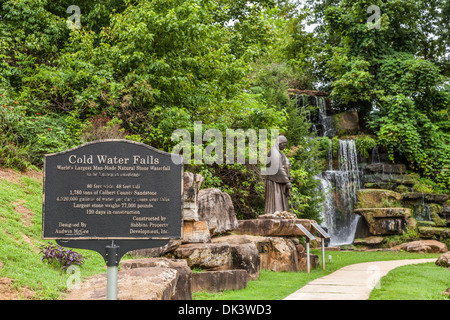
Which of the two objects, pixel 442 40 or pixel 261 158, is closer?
pixel 261 158

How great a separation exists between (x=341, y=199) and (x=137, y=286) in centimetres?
1988

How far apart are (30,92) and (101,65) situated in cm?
246

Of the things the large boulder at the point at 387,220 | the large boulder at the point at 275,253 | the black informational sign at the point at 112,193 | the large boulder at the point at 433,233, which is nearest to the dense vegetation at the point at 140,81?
the large boulder at the point at 275,253

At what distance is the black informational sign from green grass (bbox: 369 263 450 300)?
4.12 meters

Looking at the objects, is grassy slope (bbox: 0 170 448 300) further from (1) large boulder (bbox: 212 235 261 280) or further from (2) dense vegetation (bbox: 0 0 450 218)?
(2) dense vegetation (bbox: 0 0 450 218)

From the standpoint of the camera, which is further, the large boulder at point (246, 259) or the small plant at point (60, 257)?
the large boulder at point (246, 259)

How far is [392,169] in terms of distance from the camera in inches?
976

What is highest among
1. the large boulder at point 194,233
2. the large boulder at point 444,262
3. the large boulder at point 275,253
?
the large boulder at point 194,233

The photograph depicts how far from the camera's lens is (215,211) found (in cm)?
1059

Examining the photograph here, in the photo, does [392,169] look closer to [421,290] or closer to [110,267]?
[421,290]

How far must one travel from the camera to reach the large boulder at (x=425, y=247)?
62.5 feet

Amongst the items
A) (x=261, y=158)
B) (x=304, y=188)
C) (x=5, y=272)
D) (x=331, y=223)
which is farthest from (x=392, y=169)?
(x=5, y=272)

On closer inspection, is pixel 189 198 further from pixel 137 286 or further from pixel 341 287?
pixel 137 286

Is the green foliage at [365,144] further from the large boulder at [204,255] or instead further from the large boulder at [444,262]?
the large boulder at [204,255]
